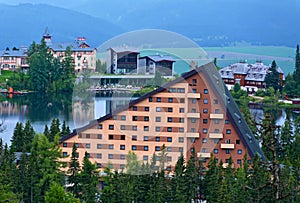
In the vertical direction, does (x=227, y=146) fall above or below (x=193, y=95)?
below

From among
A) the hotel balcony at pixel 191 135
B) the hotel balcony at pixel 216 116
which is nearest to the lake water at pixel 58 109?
the hotel balcony at pixel 216 116

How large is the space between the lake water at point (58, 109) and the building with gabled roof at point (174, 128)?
0.07 meters

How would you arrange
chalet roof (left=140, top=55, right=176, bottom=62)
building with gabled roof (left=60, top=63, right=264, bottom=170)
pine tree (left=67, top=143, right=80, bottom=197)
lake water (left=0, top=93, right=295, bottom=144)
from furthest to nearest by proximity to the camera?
building with gabled roof (left=60, top=63, right=264, bottom=170) → lake water (left=0, top=93, right=295, bottom=144) → pine tree (left=67, top=143, right=80, bottom=197) → chalet roof (left=140, top=55, right=176, bottom=62)

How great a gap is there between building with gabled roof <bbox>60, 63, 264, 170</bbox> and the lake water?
0.24 feet

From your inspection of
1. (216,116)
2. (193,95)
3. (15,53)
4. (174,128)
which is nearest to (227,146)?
(216,116)

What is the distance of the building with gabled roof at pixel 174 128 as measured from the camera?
470cm

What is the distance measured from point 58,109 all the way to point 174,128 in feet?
20.3

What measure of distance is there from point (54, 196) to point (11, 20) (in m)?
39.9

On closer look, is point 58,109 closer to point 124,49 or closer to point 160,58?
point 160,58

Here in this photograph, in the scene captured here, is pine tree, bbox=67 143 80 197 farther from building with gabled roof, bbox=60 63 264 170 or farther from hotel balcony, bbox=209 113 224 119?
hotel balcony, bbox=209 113 224 119

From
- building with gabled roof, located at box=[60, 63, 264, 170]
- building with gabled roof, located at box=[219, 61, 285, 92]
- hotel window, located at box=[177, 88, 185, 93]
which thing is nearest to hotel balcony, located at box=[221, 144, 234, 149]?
building with gabled roof, located at box=[60, 63, 264, 170]

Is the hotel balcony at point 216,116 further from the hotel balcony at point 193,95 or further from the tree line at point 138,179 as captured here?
the tree line at point 138,179

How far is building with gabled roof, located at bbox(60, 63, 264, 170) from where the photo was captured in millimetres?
4695

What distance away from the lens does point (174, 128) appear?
4793 mm
